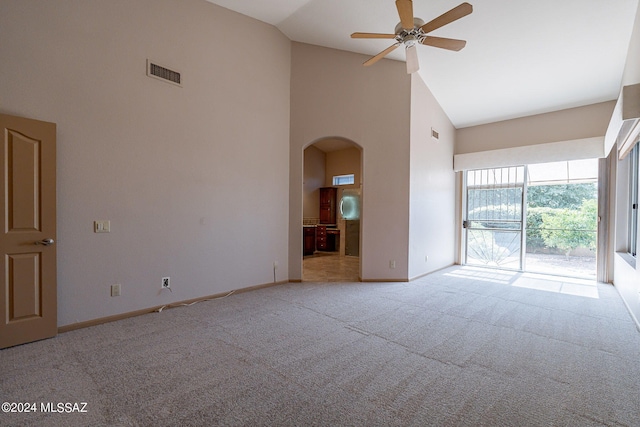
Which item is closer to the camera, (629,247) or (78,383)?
(78,383)

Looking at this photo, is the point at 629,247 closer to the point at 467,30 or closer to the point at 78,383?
the point at 467,30

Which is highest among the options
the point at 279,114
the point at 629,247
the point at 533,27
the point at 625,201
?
the point at 533,27

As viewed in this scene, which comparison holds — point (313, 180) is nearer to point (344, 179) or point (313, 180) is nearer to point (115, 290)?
point (344, 179)

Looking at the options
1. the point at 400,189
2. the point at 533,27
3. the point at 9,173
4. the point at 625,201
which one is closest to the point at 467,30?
the point at 533,27

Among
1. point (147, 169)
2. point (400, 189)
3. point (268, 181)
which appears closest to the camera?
point (147, 169)

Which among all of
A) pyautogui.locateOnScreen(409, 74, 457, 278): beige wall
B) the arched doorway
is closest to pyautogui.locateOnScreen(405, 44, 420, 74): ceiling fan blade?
pyautogui.locateOnScreen(409, 74, 457, 278): beige wall

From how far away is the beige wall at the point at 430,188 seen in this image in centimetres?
525

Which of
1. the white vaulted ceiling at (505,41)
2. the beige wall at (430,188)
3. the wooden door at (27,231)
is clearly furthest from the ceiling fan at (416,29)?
the wooden door at (27,231)

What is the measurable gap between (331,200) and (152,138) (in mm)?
6214

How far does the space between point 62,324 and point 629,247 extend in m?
7.59

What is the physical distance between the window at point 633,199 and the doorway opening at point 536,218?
81cm

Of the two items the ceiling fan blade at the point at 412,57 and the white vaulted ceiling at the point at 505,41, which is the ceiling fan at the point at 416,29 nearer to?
the ceiling fan blade at the point at 412,57

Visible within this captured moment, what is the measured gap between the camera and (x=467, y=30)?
3936 mm

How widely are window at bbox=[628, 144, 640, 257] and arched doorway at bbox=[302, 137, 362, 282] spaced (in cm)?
523
